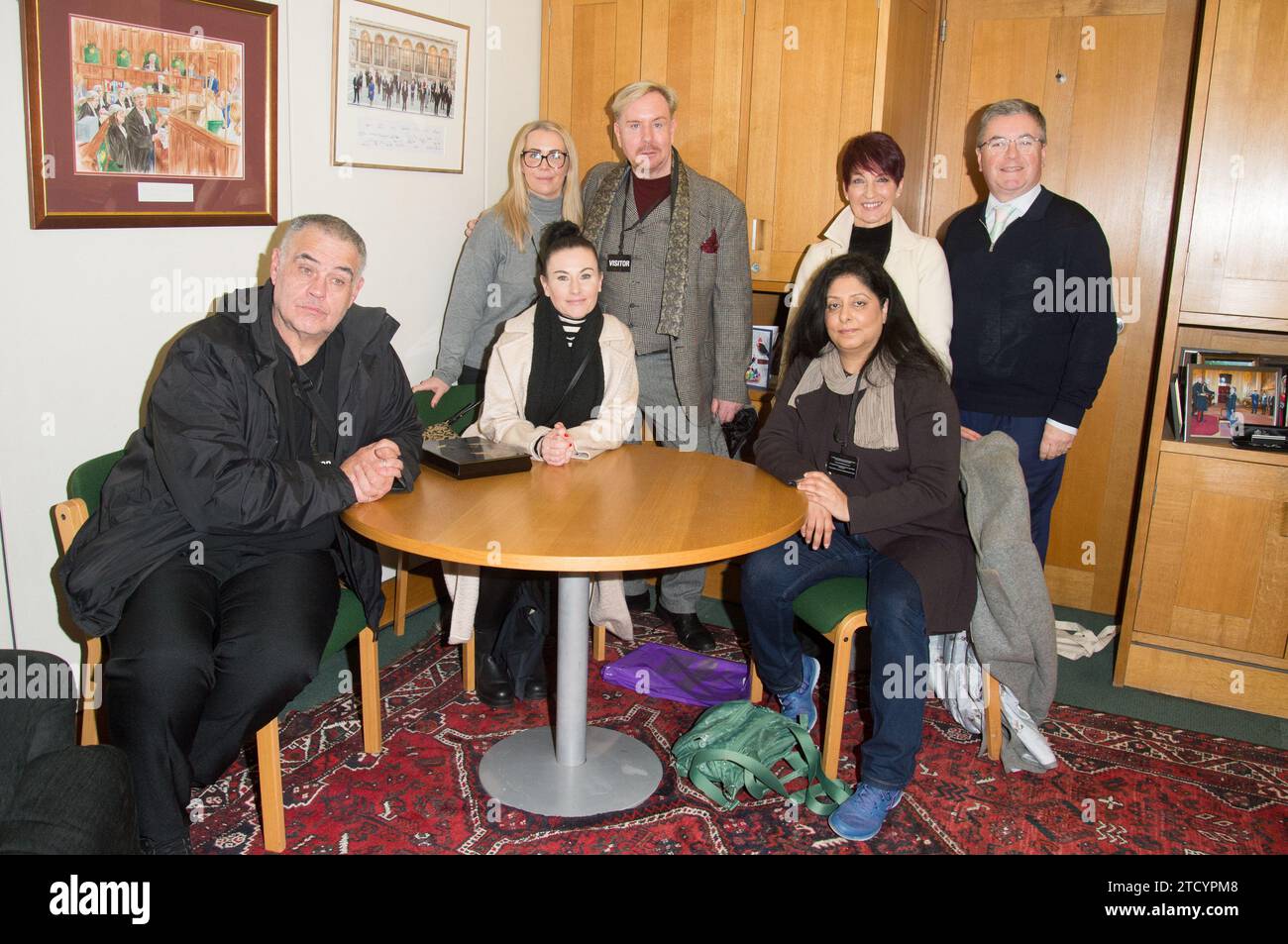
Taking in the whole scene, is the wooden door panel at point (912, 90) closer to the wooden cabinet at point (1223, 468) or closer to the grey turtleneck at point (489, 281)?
the wooden cabinet at point (1223, 468)

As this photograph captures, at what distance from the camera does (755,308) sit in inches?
171

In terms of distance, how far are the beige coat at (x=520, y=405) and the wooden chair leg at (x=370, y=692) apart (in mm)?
266

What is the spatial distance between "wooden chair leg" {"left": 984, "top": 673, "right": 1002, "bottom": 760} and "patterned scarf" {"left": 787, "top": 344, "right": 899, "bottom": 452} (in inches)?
26.9

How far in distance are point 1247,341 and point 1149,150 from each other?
74 centimetres

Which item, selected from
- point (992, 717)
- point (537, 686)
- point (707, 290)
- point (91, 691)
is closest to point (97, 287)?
point (91, 691)

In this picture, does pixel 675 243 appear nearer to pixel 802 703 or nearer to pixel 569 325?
pixel 569 325

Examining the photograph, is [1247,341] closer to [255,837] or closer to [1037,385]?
[1037,385]

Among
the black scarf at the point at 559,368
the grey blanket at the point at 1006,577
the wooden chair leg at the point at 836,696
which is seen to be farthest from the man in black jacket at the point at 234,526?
the grey blanket at the point at 1006,577

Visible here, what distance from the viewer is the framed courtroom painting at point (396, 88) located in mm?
3141

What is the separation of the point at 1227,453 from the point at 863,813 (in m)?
1.66

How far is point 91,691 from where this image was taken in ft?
7.29

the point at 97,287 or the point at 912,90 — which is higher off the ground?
the point at 912,90

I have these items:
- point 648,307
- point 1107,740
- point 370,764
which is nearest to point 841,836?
point 1107,740

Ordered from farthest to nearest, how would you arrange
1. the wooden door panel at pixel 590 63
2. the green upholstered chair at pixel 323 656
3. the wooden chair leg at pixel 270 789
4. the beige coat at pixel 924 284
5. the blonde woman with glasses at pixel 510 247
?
the wooden door panel at pixel 590 63 < the blonde woman with glasses at pixel 510 247 < the beige coat at pixel 924 284 < the wooden chair leg at pixel 270 789 < the green upholstered chair at pixel 323 656
